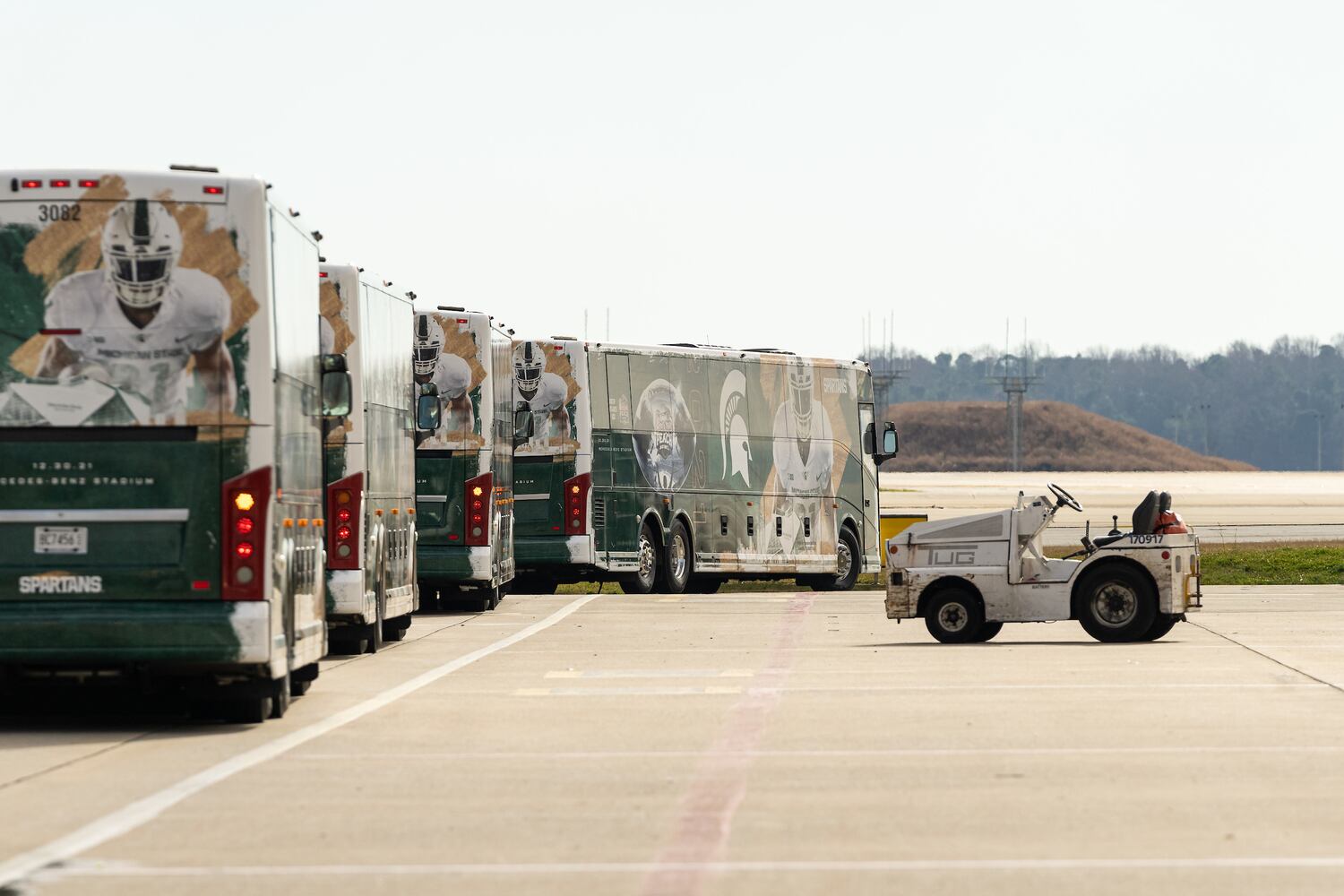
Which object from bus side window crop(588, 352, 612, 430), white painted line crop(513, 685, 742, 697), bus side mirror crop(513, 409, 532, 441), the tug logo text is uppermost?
bus side window crop(588, 352, 612, 430)

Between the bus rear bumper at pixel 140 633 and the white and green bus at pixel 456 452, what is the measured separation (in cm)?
1260

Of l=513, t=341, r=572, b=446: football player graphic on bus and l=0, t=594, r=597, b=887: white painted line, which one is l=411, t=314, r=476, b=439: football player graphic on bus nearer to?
l=513, t=341, r=572, b=446: football player graphic on bus

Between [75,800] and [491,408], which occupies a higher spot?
[491,408]

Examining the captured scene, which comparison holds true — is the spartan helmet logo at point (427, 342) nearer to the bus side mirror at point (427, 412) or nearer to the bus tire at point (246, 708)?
the bus side mirror at point (427, 412)

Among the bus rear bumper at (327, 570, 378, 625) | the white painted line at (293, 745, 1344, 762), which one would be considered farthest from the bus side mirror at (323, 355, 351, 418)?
the white painted line at (293, 745, 1344, 762)

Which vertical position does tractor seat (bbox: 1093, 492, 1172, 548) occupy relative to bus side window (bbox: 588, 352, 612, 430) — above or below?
below

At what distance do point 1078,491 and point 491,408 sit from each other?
330ft

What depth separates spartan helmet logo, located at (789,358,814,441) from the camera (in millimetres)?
37719

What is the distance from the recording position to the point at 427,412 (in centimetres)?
2528

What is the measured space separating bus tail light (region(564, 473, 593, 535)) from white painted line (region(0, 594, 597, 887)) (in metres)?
13.3

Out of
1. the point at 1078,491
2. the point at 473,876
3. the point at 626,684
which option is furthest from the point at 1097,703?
the point at 1078,491

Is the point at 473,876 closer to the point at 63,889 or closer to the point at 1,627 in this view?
the point at 63,889

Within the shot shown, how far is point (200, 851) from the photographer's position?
9.45 meters

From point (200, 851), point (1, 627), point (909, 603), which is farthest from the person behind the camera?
point (909, 603)
